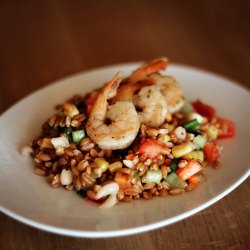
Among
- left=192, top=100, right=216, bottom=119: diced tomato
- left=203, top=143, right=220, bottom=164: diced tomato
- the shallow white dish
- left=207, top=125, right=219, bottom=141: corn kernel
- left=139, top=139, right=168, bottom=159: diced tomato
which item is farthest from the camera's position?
left=192, top=100, right=216, bottom=119: diced tomato

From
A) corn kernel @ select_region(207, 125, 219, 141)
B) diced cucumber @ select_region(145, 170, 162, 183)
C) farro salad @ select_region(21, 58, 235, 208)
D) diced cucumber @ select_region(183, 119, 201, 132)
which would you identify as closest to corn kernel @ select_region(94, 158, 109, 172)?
farro salad @ select_region(21, 58, 235, 208)

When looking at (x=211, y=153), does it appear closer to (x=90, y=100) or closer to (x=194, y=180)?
(x=194, y=180)

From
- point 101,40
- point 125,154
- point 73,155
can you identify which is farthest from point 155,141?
point 101,40

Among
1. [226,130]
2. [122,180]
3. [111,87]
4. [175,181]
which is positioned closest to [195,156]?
[175,181]

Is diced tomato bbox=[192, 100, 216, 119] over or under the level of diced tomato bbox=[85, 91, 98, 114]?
under

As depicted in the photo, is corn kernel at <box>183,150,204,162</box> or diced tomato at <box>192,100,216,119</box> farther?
diced tomato at <box>192,100,216,119</box>

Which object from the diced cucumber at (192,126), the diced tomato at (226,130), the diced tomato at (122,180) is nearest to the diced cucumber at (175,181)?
the diced tomato at (122,180)

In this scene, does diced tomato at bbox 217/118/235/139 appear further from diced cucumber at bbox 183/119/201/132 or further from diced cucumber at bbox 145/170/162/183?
diced cucumber at bbox 145/170/162/183
